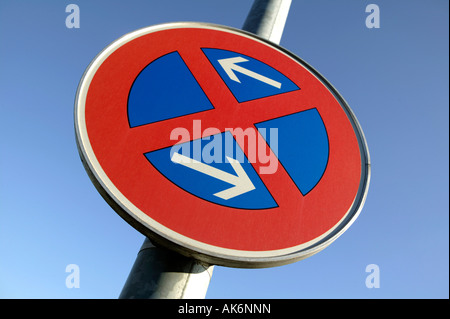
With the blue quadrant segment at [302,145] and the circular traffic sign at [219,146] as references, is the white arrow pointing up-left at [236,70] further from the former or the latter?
the blue quadrant segment at [302,145]

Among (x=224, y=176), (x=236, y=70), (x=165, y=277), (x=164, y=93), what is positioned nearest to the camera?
(x=165, y=277)

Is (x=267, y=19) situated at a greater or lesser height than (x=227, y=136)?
greater

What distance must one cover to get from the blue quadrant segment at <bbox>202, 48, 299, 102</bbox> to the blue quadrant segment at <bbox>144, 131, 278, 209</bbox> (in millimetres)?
328

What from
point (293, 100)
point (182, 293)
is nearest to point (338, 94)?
point (293, 100)

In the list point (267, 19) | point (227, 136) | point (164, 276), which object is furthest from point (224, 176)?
point (267, 19)

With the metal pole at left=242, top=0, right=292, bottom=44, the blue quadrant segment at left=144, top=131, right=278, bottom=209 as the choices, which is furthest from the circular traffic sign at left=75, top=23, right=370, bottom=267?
the metal pole at left=242, top=0, right=292, bottom=44

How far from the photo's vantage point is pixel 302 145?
4.84ft

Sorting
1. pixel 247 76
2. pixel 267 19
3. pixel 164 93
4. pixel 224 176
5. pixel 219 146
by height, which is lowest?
pixel 224 176

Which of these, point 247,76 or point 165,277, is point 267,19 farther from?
point 165,277

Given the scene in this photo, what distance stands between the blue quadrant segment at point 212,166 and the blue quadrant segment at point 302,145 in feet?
0.52

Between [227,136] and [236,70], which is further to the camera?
[236,70]

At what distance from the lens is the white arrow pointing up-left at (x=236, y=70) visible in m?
1.63

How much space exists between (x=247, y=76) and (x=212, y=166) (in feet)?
1.98

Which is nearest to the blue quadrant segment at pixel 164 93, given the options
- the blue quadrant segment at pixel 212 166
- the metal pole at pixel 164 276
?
the blue quadrant segment at pixel 212 166
